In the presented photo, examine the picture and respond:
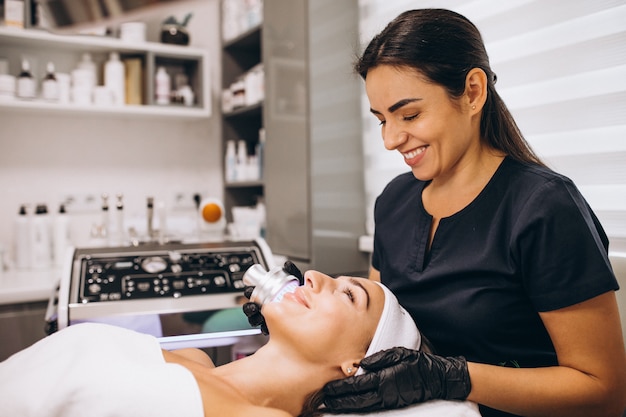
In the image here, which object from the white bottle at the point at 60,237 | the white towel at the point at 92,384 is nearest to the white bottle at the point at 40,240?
the white bottle at the point at 60,237

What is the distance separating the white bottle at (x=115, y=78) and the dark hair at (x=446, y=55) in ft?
6.61

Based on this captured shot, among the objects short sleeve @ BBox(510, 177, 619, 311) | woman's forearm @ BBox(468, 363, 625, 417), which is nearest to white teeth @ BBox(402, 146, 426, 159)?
short sleeve @ BBox(510, 177, 619, 311)

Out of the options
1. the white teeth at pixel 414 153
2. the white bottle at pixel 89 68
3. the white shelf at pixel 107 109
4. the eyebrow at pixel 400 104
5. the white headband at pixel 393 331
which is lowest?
the white headband at pixel 393 331

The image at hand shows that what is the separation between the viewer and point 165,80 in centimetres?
301

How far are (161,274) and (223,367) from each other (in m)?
0.94

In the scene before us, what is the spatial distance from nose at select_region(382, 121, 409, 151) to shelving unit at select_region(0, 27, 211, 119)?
201 centimetres

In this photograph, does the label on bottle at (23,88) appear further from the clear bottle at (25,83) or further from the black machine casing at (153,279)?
the black machine casing at (153,279)

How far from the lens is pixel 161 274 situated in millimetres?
2014

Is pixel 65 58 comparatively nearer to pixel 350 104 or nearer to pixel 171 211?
pixel 171 211

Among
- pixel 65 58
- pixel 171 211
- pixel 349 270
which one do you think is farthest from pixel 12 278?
pixel 349 270

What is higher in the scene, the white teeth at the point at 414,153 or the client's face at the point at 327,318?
the white teeth at the point at 414,153

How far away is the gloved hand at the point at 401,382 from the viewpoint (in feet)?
3.31

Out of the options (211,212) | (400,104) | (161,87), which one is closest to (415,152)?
(400,104)

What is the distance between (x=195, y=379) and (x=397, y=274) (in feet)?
2.10
